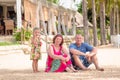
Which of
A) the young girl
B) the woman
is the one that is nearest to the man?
the woman

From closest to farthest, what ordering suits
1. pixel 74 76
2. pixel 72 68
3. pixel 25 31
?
pixel 74 76, pixel 72 68, pixel 25 31

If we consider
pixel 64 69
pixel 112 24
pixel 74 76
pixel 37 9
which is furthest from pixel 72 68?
pixel 112 24

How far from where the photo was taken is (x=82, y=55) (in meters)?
11.3

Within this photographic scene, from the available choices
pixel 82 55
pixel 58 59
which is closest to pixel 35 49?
pixel 58 59

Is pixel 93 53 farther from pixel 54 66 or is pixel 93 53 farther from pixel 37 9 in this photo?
pixel 37 9

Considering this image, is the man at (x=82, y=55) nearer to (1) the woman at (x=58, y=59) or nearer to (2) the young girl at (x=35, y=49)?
(1) the woman at (x=58, y=59)

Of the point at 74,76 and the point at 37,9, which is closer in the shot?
the point at 74,76

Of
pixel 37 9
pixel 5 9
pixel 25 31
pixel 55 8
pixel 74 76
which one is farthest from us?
pixel 55 8

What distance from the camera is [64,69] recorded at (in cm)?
1105

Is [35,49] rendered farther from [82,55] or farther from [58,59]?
[82,55]

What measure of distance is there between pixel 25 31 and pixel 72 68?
41.2 ft

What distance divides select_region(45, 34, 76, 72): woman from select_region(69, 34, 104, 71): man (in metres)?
0.26

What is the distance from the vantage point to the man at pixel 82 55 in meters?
11.2

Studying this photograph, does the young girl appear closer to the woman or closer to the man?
the woman
